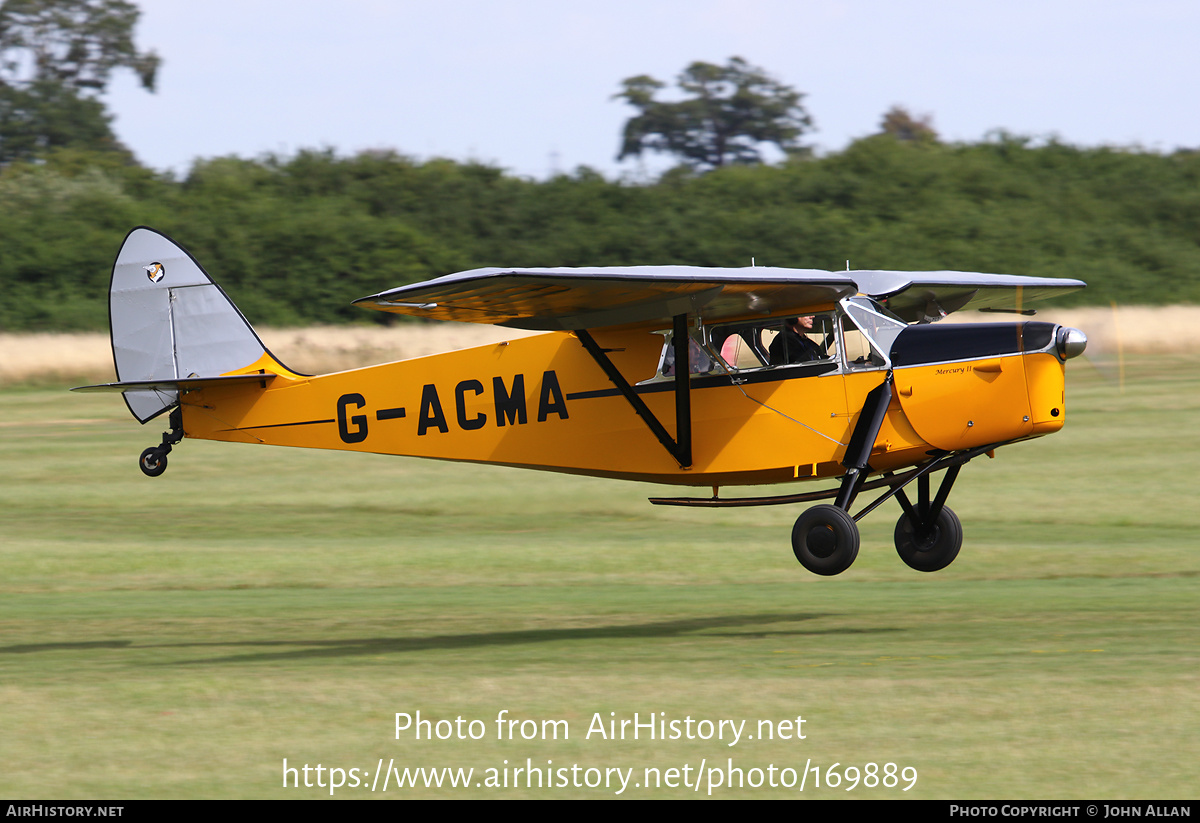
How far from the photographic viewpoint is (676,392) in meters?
12.6

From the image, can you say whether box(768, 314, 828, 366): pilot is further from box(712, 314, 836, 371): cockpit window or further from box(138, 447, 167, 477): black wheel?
box(138, 447, 167, 477): black wheel

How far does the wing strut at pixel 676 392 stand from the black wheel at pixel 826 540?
1.26 m

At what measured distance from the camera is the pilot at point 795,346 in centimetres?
1247

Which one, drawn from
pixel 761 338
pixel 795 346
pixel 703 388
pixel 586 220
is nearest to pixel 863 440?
pixel 795 346

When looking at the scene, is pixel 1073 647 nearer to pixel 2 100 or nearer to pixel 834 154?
pixel 834 154

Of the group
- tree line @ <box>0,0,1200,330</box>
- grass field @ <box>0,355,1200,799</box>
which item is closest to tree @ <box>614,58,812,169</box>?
tree line @ <box>0,0,1200,330</box>

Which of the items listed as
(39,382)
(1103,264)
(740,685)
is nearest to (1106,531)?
(740,685)

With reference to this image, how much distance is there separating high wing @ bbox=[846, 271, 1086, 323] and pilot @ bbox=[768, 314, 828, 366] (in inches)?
28.7

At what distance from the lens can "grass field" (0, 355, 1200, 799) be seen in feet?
27.9

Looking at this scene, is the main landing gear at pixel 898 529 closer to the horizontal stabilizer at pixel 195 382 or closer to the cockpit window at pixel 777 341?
the cockpit window at pixel 777 341

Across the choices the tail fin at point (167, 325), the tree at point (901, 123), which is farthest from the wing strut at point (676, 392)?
the tree at point (901, 123)

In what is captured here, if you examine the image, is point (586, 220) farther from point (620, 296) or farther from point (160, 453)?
point (620, 296)

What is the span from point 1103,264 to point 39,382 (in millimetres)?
39068

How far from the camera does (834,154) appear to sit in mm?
63812
